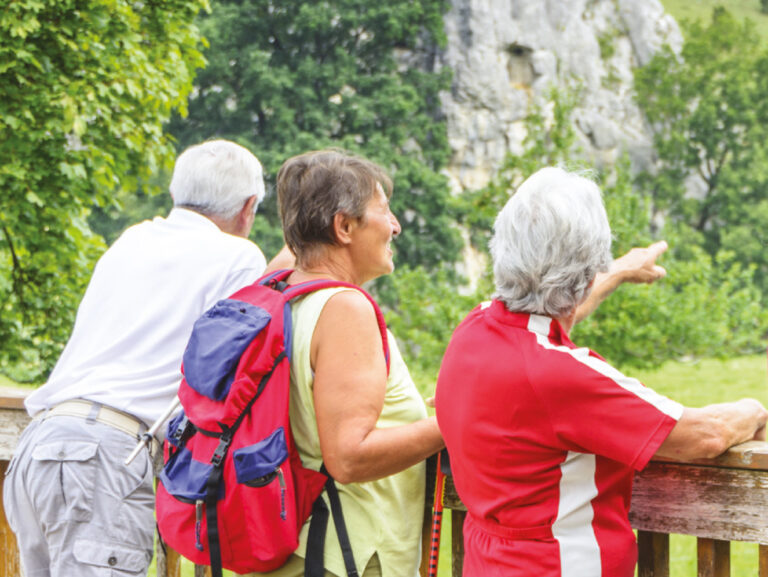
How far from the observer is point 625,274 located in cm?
237

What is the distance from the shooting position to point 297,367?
6.24 ft

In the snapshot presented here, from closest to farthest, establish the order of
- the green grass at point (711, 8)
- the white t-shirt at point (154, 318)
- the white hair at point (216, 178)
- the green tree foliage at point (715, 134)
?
the white t-shirt at point (154, 318)
the white hair at point (216, 178)
the green tree foliage at point (715, 134)
the green grass at point (711, 8)

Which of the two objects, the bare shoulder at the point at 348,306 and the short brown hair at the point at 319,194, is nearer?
the bare shoulder at the point at 348,306

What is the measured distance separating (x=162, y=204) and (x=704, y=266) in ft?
60.7

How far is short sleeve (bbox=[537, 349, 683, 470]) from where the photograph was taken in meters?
1.55

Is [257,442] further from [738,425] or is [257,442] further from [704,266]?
[704,266]

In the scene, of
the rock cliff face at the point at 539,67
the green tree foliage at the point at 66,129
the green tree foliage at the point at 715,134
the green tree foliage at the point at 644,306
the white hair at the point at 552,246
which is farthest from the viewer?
the rock cliff face at the point at 539,67

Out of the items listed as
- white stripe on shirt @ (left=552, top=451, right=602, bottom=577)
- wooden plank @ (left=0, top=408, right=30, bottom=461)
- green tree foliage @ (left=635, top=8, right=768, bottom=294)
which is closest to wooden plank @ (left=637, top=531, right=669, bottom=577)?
white stripe on shirt @ (left=552, top=451, right=602, bottom=577)

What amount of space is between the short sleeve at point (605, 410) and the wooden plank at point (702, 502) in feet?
0.89

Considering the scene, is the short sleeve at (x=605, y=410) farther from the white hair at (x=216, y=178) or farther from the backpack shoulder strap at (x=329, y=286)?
the white hair at (x=216, y=178)

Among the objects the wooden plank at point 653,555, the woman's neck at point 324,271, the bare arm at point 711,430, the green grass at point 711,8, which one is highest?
the green grass at point 711,8

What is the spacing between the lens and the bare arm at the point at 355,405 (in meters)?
1.82

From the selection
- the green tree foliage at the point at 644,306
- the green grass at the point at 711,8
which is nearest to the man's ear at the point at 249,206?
the green tree foliage at the point at 644,306

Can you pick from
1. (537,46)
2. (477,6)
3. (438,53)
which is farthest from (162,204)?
(537,46)
